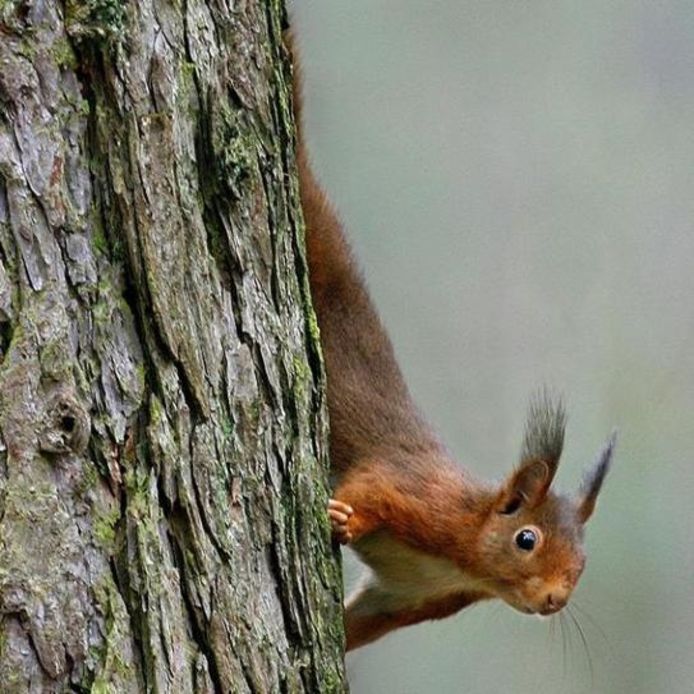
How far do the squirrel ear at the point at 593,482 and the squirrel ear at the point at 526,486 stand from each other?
111mm

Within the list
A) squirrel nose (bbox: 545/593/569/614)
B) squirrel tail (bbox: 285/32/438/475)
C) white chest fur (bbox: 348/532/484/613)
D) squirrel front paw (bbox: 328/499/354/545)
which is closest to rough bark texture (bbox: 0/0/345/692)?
squirrel front paw (bbox: 328/499/354/545)

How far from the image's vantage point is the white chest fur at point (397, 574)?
8.18 ft

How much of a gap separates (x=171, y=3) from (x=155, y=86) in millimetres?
98

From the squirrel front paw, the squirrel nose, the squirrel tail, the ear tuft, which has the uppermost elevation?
the squirrel tail

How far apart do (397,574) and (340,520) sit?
19.7 inches

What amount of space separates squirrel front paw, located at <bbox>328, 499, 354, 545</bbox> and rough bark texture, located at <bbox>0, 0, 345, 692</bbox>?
8.3 inches

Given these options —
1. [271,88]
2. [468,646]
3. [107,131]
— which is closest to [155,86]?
[107,131]

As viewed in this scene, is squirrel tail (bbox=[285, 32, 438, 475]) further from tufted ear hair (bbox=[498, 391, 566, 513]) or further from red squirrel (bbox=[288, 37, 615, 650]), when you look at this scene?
tufted ear hair (bbox=[498, 391, 566, 513])

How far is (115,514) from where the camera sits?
4.70ft

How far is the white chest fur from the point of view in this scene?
2.49 m

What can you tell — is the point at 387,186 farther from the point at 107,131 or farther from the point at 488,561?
the point at 107,131

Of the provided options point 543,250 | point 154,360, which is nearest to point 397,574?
→ point 154,360

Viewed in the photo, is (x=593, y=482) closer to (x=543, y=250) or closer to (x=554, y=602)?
(x=554, y=602)

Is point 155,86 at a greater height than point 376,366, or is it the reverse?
point 155,86
